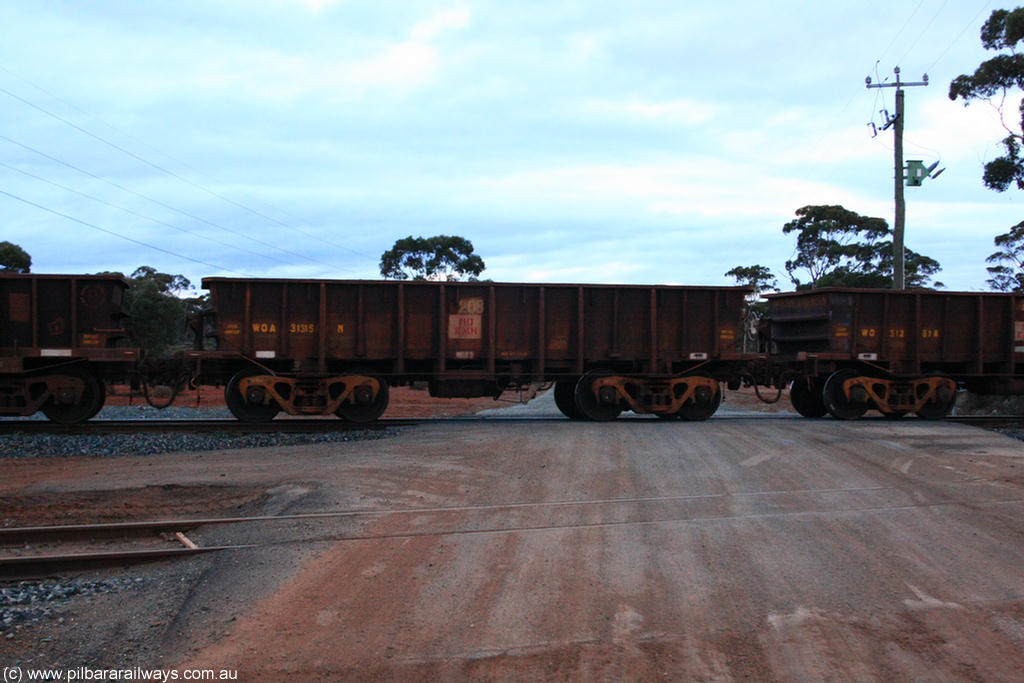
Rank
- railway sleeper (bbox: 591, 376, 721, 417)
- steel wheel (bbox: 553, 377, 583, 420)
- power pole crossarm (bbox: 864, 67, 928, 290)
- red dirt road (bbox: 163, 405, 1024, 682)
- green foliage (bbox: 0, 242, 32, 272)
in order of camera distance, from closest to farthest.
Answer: red dirt road (bbox: 163, 405, 1024, 682), railway sleeper (bbox: 591, 376, 721, 417), steel wheel (bbox: 553, 377, 583, 420), power pole crossarm (bbox: 864, 67, 928, 290), green foliage (bbox: 0, 242, 32, 272)

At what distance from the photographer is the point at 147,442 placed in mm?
12312

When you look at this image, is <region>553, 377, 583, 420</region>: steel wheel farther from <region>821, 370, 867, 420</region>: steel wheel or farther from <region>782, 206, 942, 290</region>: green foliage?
<region>782, 206, 942, 290</region>: green foliage

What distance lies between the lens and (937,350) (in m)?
16.7

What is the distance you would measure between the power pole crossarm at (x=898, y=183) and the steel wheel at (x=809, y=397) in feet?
34.2

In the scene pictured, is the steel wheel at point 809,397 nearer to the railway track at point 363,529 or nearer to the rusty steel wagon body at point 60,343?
the railway track at point 363,529

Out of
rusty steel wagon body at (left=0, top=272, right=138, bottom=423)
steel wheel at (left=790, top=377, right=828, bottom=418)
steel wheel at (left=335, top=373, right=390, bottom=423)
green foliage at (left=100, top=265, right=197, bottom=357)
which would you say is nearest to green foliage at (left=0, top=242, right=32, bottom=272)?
green foliage at (left=100, top=265, right=197, bottom=357)

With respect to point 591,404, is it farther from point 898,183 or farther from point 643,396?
point 898,183

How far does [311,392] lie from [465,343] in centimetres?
310

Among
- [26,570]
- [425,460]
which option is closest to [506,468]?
[425,460]

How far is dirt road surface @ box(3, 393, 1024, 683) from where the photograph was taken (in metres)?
4.47

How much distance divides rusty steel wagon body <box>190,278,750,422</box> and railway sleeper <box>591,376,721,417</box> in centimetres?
2

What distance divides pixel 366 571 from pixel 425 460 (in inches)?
176

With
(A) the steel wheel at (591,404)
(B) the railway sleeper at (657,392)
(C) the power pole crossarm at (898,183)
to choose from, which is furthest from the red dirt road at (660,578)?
(C) the power pole crossarm at (898,183)

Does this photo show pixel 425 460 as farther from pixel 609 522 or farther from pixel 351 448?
pixel 609 522
